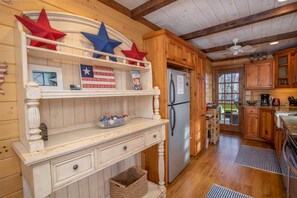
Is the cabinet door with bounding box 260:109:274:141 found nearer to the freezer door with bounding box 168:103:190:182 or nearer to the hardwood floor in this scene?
the hardwood floor

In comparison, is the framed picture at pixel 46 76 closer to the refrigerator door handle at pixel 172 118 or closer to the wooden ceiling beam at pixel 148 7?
the wooden ceiling beam at pixel 148 7

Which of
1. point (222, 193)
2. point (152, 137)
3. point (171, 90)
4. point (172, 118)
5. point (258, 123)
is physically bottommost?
point (222, 193)

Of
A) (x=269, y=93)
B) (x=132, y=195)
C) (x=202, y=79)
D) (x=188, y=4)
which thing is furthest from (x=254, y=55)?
(x=132, y=195)

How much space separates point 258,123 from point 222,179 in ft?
8.27

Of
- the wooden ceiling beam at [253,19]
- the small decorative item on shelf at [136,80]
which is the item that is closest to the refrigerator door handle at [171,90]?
the small decorative item on shelf at [136,80]

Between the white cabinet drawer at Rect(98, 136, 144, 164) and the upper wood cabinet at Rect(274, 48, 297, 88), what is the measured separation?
398 cm

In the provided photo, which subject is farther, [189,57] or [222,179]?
[189,57]

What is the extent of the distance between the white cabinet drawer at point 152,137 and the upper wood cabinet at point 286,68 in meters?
3.64

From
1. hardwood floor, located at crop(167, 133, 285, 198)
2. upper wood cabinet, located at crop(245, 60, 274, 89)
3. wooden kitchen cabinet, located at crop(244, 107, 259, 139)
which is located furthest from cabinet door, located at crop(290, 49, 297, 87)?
hardwood floor, located at crop(167, 133, 285, 198)

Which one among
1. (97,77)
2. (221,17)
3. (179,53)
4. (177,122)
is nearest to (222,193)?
(177,122)

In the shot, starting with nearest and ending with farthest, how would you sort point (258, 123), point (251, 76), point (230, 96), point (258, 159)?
point (258, 159) → point (258, 123) → point (251, 76) → point (230, 96)

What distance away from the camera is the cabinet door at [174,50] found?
2.15 meters

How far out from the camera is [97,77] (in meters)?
1.61

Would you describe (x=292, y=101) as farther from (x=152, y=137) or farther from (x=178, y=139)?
(x=152, y=137)
